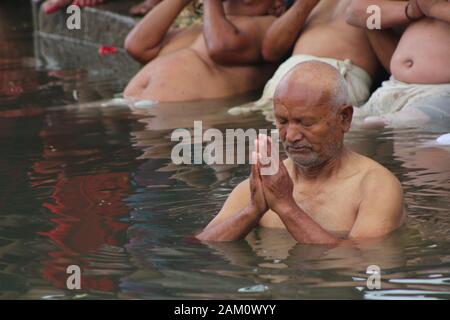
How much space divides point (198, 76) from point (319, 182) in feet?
15.2

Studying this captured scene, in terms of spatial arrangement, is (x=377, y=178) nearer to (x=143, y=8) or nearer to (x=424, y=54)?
(x=424, y=54)

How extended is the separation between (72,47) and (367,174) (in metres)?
9.71

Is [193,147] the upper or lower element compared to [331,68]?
lower

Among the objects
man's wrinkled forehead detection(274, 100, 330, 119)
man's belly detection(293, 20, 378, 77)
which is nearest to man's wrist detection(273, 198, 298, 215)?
man's wrinkled forehead detection(274, 100, 330, 119)

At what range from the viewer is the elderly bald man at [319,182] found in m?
5.07

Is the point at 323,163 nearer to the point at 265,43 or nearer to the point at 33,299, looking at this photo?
the point at 33,299

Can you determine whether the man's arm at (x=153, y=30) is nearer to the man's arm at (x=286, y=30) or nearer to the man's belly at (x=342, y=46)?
the man's arm at (x=286, y=30)

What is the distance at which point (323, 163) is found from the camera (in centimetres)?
530

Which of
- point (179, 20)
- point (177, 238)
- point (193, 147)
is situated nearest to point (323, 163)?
point (177, 238)

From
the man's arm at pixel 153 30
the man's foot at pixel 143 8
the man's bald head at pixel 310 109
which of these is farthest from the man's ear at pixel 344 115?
the man's foot at pixel 143 8

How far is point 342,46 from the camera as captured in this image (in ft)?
30.3

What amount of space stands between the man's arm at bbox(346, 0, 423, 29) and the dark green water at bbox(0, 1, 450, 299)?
103 centimetres

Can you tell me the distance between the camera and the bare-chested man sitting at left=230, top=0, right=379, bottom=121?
359 inches

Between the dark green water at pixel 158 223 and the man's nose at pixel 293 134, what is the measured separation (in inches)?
18.5
